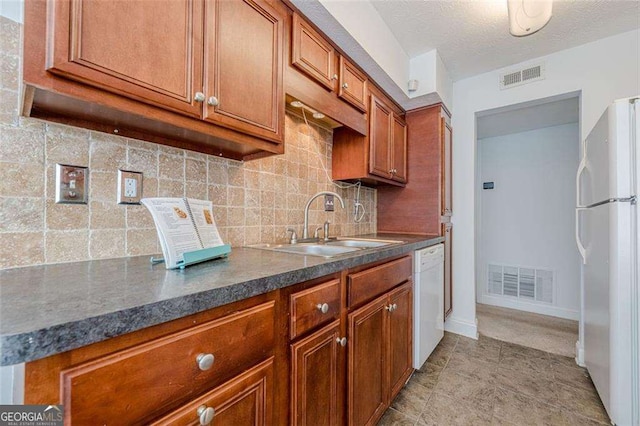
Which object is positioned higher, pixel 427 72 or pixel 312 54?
pixel 427 72

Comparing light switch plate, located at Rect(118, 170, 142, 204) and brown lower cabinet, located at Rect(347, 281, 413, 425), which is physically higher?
light switch plate, located at Rect(118, 170, 142, 204)

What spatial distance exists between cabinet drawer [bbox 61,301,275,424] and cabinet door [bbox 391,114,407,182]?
74.5 inches

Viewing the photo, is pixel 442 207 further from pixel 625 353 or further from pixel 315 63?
pixel 315 63

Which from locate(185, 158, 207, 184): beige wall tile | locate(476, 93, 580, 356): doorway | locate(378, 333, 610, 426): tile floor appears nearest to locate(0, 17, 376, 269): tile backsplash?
locate(185, 158, 207, 184): beige wall tile

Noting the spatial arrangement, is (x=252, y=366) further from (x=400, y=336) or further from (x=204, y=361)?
(x=400, y=336)

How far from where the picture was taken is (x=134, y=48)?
2.59 feet

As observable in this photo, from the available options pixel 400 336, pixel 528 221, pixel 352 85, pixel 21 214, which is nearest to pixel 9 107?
pixel 21 214

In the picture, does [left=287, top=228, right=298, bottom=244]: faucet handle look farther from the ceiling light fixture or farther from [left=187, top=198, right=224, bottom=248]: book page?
the ceiling light fixture

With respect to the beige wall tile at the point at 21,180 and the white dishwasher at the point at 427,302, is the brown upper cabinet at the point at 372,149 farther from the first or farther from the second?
the beige wall tile at the point at 21,180

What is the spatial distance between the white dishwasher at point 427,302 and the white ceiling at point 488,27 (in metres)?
1.60

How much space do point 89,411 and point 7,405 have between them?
11cm

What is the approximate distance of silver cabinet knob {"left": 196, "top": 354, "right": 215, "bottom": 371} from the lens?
0.61m

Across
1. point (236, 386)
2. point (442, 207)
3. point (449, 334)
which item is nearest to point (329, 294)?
point (236, 386)

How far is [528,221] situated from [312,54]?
11.5 ft
